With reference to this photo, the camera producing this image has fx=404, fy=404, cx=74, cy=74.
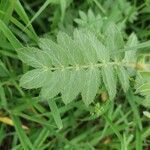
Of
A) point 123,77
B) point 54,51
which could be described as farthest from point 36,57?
point 123,77

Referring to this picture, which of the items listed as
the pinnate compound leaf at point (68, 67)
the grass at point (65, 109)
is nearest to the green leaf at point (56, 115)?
the grass at point (65, 109)

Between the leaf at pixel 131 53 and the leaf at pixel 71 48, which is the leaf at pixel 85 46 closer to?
the leaf at pixel 71 48

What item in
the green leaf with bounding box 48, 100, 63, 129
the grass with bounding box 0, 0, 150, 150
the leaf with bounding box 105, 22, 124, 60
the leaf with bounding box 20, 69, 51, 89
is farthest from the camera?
the grass with bounding box 0, 0, 150, 150

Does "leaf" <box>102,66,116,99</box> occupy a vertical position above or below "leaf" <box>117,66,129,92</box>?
above

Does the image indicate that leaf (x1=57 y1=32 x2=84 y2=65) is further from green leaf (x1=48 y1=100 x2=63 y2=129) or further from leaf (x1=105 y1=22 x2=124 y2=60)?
green leaf (x1=48 y1=100 x2=63 y2=129)

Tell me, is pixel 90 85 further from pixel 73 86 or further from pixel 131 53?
pixel 131 53

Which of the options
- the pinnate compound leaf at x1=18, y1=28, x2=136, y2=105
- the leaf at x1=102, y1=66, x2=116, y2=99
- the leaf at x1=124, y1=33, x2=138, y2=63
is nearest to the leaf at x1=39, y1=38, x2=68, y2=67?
the pinnate compound leaf at x1=18, y1=28, x2=136, y2=105
